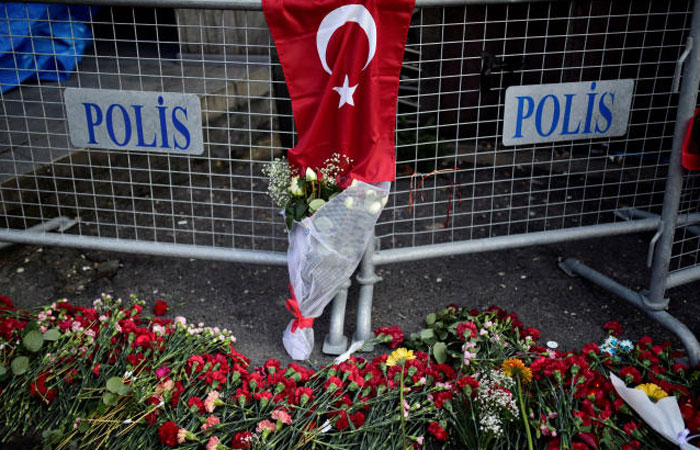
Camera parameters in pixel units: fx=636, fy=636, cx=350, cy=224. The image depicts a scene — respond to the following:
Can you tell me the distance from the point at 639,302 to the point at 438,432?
4.58 feet

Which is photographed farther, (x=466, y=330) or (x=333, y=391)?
(x=466, y=330)

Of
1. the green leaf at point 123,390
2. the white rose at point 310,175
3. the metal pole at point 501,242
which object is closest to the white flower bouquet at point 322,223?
the white rose at point 310,175

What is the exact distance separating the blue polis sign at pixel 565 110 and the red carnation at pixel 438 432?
133 centimetres

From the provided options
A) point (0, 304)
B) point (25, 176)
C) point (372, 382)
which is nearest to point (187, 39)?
point (25, 176)

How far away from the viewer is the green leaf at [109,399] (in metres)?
2.53

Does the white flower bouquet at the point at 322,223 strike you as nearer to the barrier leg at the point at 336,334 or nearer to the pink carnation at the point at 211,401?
the barrier leg at the point at 336,334

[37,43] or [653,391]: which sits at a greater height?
[37,43]

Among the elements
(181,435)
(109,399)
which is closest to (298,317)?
(181,435)

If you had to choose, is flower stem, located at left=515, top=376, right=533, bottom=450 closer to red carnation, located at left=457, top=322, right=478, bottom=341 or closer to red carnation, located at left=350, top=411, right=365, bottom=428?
red carnation, located at left=457, top=322, right=478, bottom=341

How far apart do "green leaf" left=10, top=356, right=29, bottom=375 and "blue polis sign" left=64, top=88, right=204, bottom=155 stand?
3.38 feet

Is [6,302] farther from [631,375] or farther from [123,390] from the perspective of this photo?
[631,375]

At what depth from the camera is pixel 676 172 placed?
116 inches

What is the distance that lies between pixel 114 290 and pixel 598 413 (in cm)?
259

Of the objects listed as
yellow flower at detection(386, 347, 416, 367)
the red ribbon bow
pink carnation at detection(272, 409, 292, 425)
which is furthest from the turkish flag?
pink carnation at detection(272, 409, 292, 425)
